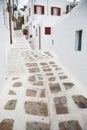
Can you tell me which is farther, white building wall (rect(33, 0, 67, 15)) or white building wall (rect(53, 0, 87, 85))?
white building wall (rect(33, 0, 67, 15))

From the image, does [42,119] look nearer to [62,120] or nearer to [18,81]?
[62,120]

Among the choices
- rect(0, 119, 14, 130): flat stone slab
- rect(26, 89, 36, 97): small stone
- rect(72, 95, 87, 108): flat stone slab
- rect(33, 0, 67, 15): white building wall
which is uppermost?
rect(33, 0, 67, 15): white building wall

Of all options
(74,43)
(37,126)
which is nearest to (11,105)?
(37,126)

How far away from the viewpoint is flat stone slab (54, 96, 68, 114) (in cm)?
380

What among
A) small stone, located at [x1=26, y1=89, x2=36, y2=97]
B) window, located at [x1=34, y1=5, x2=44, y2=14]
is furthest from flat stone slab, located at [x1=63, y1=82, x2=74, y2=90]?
window, located at [x1=34, y1=5, x2=44, y2=14]

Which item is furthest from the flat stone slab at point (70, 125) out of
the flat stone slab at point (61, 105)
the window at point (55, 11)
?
the window at point (55, 11)

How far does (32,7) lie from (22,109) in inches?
668

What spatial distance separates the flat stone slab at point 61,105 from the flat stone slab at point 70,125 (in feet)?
1.36

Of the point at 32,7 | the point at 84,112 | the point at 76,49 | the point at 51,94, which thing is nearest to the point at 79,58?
the point at 76,49

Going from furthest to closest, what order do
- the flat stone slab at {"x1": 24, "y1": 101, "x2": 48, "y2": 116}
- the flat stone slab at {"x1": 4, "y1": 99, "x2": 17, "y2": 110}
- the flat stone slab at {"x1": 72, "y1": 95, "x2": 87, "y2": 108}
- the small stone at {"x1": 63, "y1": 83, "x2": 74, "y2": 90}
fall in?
1. the small stone at {"x1": 63, "y1": 83, "x2": 74, "y2": 90}
2. the flat stone slab at {"x1": 72, "y1": 95, "x2": 87, "y2": 108}
3. the flat stone slab at {"x1": 4, "y1": 99, "x2": 17, "y2": 110}
4. the flat stone slab at {"x1": 24, "y1": 101, "x2": 48, "y2": 116}

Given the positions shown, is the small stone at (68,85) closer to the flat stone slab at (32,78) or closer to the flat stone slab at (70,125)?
the flat stone slab at (32,78)

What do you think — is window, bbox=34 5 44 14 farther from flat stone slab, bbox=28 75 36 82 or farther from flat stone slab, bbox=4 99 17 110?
flat stone slab, bbox=4 99 17 110

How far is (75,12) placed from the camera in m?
5.52

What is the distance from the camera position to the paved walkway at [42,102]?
130 inches
